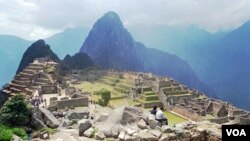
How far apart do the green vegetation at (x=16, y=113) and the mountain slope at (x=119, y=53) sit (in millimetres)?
106097

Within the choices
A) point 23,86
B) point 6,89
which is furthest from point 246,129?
point 6,89

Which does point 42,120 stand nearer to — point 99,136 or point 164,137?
point 99,136

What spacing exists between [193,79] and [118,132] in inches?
4892

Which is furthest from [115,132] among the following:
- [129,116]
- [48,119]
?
[48,119]

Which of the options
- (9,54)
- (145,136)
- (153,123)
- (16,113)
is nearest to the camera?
(145,136)

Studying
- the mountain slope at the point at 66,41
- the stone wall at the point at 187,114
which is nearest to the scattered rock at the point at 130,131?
the stone wall at the point at 187,114

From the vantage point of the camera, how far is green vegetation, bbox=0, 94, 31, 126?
1248 cm

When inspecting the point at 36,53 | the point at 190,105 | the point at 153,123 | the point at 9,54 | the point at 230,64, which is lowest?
the point at 190,105

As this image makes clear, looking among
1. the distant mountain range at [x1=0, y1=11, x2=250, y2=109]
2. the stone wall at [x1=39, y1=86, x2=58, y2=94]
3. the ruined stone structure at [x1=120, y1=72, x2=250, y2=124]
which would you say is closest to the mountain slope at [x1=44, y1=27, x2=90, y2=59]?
the distant mountain range at [x1=0, y1=11, x2=250, y2=109]

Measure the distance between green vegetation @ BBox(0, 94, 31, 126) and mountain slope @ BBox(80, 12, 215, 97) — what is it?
106 m

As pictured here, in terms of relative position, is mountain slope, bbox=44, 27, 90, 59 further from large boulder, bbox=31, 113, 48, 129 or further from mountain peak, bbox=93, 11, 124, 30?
large boulder, bbox=31, 113, 48, 129

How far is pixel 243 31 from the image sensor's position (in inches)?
5925

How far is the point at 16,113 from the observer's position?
12688 millimetres

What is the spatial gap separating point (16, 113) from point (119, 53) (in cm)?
11456
